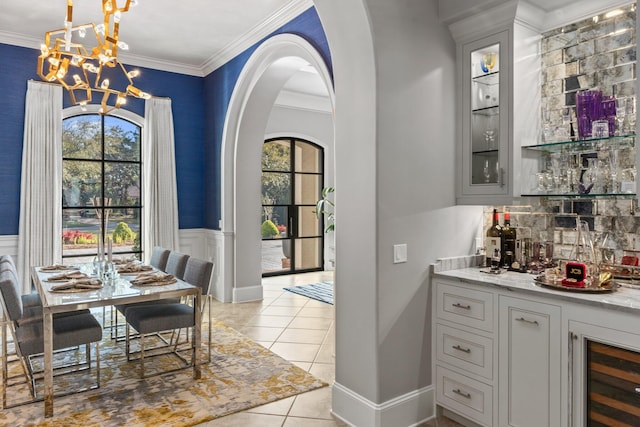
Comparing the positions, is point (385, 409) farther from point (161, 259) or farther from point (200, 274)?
point (161, 259)

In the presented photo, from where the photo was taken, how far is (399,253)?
8.72ft

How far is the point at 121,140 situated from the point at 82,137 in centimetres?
46

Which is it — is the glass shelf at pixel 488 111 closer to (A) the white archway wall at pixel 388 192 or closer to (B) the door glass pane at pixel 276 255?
(A) the white archway wall at pixel 388 192

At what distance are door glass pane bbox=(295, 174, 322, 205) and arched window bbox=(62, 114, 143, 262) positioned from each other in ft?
9.71

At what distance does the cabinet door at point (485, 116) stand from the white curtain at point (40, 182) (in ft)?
15.3

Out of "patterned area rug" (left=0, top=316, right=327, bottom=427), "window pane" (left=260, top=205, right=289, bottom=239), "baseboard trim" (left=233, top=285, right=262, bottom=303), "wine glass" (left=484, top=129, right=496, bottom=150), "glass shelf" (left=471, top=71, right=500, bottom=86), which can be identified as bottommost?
"patterned area rug" (left=0, top=316, right=327, bottom=427)

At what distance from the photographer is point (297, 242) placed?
27.2 ft

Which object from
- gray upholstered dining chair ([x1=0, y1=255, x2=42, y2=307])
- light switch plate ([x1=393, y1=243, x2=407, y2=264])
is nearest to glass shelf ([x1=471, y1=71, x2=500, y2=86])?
light switch plate ([x1=393, y1=243, x2=407, y2=264])

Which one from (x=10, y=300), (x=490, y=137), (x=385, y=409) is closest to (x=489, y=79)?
(x=490, y=137)

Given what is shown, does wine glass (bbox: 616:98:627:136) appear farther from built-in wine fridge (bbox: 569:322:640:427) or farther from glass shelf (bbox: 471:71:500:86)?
built-in wine fridge (bbox: 569:322:640:427)

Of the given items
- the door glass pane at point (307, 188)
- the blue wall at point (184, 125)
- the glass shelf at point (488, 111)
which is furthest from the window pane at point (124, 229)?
the glass shelf at point (488, 111)

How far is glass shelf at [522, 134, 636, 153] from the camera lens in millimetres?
2371

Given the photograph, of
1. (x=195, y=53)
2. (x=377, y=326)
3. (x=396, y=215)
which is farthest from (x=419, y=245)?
(x=195, y=53)

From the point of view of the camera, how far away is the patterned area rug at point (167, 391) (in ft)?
9.11
